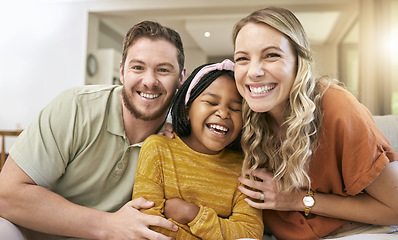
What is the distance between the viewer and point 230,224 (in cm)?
119

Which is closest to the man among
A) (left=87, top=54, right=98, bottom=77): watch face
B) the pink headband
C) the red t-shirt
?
the pink headband

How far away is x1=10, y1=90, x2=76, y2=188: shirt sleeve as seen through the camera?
51.2 inches

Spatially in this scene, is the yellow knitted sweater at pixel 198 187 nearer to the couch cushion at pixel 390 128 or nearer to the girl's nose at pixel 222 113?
the girl's nose at pixel 222 113

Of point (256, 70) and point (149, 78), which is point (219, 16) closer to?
point (149, 78)

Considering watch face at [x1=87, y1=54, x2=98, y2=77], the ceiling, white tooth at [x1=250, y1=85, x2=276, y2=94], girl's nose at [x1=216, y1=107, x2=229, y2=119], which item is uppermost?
the ceiling

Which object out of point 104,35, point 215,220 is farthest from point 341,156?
point 104,35

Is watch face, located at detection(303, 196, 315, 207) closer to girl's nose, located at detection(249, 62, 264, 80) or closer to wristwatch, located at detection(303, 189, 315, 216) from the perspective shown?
wristwatch, located at detection(303, 189, 315, 216)

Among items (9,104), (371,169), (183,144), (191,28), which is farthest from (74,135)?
(9,104)

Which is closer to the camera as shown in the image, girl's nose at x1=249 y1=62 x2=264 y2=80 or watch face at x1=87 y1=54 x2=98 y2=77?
girl's nose at x1=249 y1=62 x2=264 y2=80

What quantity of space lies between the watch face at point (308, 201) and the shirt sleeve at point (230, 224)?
0.59ft

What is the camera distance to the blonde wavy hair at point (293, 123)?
3.89 feet

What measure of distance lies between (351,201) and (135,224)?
798 millimetres

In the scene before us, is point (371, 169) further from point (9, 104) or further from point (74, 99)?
point (9, 104)

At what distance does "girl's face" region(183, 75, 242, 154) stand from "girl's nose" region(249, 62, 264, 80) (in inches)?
5.7
